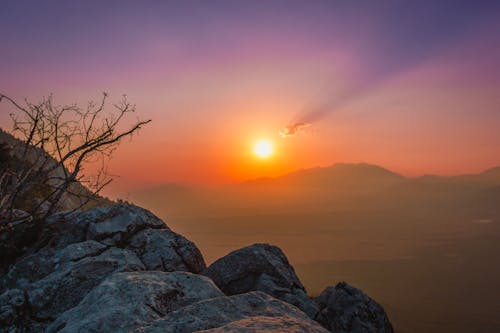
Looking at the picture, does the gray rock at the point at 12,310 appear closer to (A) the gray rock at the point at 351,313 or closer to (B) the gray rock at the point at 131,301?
(B) the gray rock at the point at 131,301

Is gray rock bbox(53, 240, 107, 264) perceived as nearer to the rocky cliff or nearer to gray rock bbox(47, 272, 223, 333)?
the rocky cliff

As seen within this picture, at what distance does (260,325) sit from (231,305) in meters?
1.60

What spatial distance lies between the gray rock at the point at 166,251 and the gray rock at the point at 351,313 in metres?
4.96

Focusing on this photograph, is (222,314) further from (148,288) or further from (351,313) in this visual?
(351,313)

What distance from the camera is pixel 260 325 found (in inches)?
172

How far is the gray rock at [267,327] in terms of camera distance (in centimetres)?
419

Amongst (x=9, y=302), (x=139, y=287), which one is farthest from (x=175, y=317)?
(x=9, y=302)

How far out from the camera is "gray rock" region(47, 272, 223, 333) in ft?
19.7

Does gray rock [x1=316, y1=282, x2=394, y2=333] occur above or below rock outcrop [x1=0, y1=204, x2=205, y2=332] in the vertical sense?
below

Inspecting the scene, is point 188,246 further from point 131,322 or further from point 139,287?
point 131,322

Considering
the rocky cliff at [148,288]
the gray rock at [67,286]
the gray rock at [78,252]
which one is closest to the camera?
the rocky cliff at [148,288]

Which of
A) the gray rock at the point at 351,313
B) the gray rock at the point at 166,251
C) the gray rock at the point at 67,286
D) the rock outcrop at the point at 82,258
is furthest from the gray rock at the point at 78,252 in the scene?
the gray rock at the point at 351,313

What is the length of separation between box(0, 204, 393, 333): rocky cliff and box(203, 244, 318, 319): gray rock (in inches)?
1.4

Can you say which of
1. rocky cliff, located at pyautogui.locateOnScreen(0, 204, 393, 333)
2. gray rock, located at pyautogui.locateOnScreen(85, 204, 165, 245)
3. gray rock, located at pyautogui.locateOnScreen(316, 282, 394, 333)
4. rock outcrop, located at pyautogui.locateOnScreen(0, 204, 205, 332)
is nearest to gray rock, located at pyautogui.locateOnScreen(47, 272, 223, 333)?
rocky cliff, located at pyautogui.locateOnScreen(0, 204, 393, 333)
